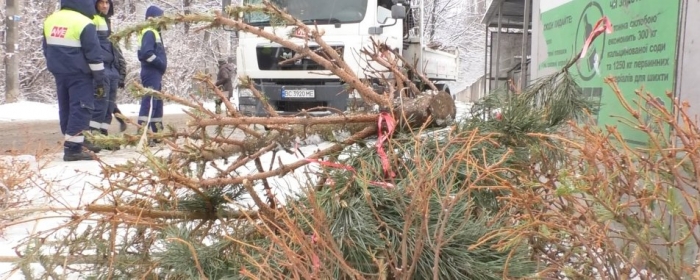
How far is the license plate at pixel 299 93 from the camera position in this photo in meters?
8.40

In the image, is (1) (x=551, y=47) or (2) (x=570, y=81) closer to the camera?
(2) (x=570, y=81)

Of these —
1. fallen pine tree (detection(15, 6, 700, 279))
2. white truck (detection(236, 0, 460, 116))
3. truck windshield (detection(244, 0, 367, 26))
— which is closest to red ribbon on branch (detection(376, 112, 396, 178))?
fallen pine tree (detection(15, 6, 700, 279))

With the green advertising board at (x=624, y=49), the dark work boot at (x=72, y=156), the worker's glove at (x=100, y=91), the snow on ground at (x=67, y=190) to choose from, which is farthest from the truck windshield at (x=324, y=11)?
the green advertising board at (x=624, y=49)

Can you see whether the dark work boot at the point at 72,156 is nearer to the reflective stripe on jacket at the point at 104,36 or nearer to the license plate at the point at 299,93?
the reflective stripe on jacket at the point at 104,36

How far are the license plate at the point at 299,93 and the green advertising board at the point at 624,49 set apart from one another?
495cm

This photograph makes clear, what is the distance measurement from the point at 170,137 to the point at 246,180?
62 centimetres

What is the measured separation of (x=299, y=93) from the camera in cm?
848

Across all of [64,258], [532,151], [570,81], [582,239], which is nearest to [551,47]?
[570,81]

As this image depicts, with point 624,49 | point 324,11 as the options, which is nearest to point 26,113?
point 324,11

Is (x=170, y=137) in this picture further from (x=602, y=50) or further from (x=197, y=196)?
(x=602, y=50)

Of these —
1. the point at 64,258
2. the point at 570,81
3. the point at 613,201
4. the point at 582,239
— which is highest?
the point at 570,81

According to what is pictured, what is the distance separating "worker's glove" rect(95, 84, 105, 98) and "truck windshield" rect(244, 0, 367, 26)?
8.36 ft

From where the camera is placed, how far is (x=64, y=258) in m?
2.20

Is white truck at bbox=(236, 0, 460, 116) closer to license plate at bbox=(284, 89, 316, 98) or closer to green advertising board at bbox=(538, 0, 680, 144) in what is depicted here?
license plate at bbox=(284, 89, 316, 98)
